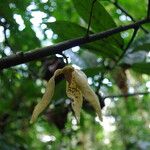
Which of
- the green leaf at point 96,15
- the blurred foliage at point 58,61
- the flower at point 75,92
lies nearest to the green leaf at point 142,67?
the blurred foliage at point 58,61

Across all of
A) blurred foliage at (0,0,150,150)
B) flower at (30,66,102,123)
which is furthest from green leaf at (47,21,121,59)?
flower at (30,66,102,123)

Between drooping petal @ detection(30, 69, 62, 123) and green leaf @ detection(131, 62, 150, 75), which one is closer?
drooping petal @ detection(30, 69, 62, 123)

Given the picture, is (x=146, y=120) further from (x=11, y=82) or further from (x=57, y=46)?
(x=57, y=46)

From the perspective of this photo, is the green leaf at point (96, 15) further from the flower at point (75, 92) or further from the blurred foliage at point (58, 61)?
the flower at point (75, 92)

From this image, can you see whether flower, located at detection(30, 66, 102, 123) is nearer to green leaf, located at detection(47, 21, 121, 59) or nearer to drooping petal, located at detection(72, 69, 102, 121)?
drooping petal, located at detection(72, 69, 102, 121)

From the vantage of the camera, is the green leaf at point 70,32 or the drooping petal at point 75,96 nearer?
the drooping petal at point 75,96

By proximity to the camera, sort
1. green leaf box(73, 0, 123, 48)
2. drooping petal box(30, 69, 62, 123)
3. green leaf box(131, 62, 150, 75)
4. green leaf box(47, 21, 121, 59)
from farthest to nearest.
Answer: green leaf box(131, 62, 150, 75)
green leaf box(47, 21, 121, 59)
green leaf box(73, 0, 123, 48)
drooping petal box(30, 69, 62, 123)

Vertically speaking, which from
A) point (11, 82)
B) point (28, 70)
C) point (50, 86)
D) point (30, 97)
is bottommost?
point (30, 97)

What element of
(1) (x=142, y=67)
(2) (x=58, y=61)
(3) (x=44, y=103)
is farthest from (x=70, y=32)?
(3) (x=44, y=103)

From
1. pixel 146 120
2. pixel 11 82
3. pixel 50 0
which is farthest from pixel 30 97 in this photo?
pixel 146 120
